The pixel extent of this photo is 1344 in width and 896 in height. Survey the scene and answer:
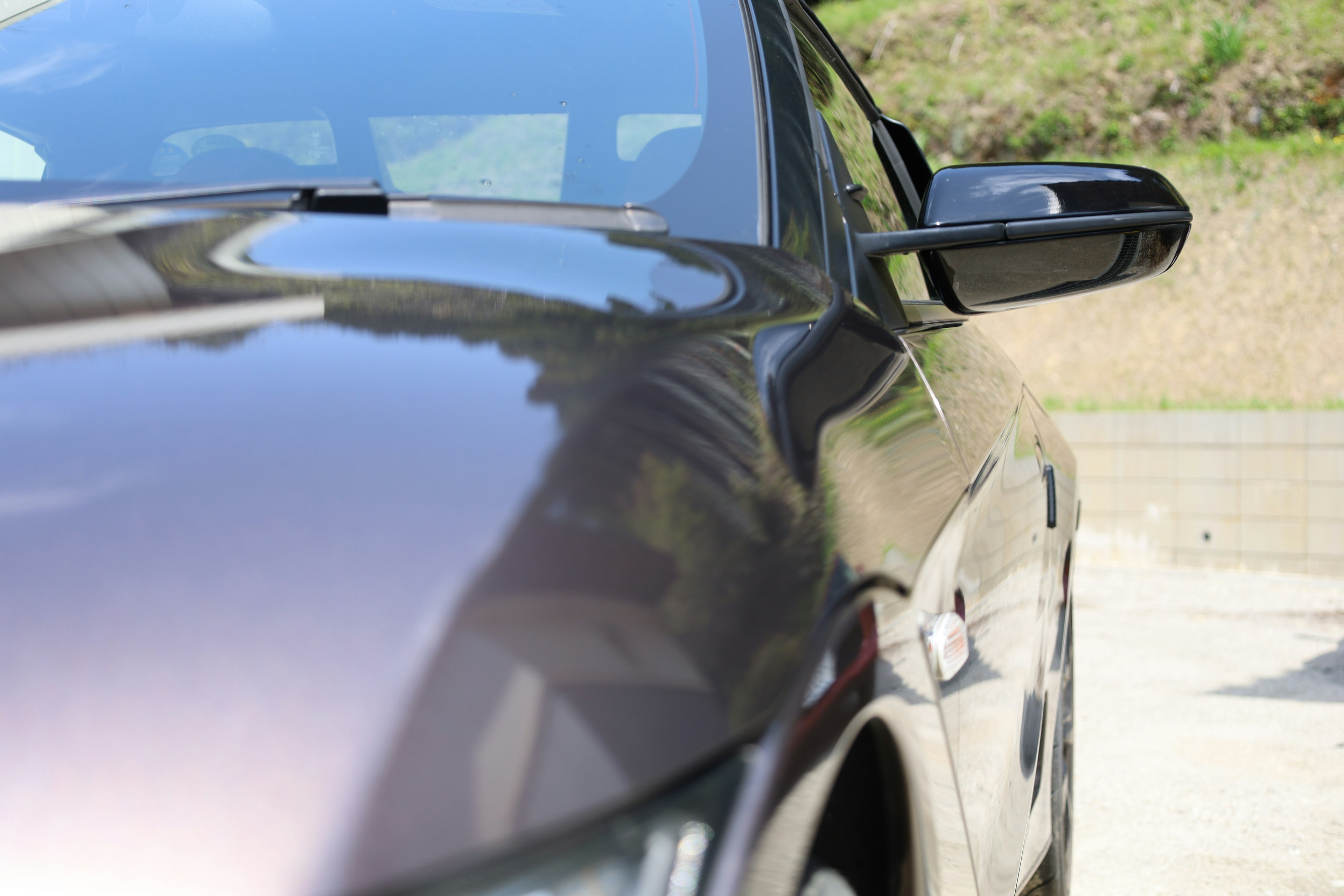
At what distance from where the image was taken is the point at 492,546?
0.54m

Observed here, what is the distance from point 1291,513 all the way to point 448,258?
871cm

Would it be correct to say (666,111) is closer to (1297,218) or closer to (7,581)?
(7,581)

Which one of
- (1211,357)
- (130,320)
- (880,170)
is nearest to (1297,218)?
(1211,357)

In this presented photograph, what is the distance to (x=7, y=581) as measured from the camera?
0.52m

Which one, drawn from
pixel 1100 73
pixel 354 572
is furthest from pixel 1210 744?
pixel 1100 73

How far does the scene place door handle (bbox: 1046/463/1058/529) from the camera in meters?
1.89

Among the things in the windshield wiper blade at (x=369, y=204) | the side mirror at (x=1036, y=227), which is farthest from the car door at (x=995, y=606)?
the windshield wiper blade at (x=369, y=204)

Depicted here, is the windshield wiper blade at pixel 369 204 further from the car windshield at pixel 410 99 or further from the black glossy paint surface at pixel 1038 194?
the black glossy paint surface at pixel 1038 194

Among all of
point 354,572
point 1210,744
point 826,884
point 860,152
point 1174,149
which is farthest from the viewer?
point 1174,149

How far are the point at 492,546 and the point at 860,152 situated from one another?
1.59 m

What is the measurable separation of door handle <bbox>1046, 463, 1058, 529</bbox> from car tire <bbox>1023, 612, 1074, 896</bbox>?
0.32m

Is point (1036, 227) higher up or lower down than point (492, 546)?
lower down

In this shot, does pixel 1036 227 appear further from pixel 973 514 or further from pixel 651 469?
pixel 651 469

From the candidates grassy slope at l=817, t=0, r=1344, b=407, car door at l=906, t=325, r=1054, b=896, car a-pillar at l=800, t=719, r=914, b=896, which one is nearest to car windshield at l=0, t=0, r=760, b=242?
car door at l=906, t=325, r=1054, b=896
